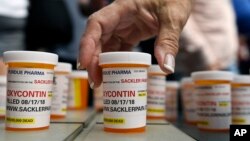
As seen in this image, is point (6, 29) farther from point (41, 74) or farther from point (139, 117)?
point (139, 117)

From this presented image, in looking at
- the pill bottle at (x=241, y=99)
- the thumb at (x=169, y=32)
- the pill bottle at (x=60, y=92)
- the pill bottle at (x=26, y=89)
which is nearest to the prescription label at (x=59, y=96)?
the pill bottle at (x=60, y=92)

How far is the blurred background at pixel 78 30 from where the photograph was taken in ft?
6.15

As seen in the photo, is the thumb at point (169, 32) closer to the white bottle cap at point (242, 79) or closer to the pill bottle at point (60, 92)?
the white bottle cap at point (242, 79)

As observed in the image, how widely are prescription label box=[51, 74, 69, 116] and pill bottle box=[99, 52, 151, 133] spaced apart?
0.32m

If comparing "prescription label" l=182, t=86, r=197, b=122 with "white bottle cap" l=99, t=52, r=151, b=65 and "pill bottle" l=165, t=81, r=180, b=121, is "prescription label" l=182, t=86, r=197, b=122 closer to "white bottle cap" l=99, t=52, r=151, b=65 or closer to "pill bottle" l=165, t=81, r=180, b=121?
"pill bottle" l=165, t=81, r=180, b=121

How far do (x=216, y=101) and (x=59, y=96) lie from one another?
51 centimetres

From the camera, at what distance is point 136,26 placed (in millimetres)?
1135

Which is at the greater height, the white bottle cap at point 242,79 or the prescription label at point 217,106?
the white bottle cap at point 242,79

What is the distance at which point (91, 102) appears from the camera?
75.2 inches

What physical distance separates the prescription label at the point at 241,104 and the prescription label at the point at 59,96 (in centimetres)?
55

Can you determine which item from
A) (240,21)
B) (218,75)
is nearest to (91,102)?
(218,75)

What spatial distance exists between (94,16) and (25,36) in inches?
51.5

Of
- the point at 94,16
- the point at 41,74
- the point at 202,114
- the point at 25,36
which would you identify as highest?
the point at 25,36

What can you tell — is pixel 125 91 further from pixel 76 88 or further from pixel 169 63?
pixel 76 88
